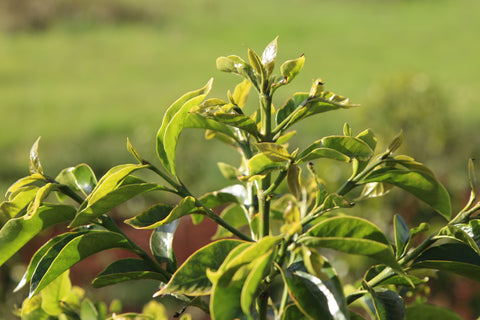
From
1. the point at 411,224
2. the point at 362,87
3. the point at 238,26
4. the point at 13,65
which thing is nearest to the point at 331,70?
the point at 362,87

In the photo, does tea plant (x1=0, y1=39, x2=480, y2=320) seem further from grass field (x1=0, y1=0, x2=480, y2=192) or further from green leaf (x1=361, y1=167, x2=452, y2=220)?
grass field (x1=0, y1=0, x2=480, y2=192)

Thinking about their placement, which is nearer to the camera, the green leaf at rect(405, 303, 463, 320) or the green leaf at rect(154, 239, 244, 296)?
the green leaf at rect(154, 239, 244, 296)

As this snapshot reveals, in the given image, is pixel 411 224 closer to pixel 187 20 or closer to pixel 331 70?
pixel 331 70

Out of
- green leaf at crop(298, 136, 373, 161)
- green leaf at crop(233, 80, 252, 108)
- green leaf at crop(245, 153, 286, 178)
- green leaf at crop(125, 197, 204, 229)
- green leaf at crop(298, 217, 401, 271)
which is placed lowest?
green leaf at crop(125, 197, 204, 229)

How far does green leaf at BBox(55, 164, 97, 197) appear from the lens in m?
0.57

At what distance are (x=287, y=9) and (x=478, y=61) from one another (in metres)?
4.22

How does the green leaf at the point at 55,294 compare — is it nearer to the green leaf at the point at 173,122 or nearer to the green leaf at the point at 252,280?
the green leaf at the point at 173,122

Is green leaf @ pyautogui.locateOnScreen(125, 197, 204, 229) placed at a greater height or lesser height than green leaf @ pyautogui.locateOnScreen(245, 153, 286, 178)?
lesser

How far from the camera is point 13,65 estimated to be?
860 cm

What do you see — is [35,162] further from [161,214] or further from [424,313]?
[424,313]

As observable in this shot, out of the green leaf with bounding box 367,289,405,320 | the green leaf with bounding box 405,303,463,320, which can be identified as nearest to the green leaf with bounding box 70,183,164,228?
the green leaf with bounding box 367,289,405,320

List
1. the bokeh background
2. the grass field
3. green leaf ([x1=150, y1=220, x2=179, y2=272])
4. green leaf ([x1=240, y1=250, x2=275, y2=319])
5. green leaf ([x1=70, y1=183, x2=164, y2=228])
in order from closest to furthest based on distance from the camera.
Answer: green leaf ([x1=240, y1=250, x2=275, y2=319]), green leaf ([x1=70, y1=183, x2=164, y2=228]), green leaf ([x1=150, y1=220, x2=179, y2=272]), the bokeh background, the grass field

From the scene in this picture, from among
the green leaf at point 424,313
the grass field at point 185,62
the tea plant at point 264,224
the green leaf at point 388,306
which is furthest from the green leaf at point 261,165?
the grass field at point 185,62

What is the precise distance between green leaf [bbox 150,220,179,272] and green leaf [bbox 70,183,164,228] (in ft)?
0.36
